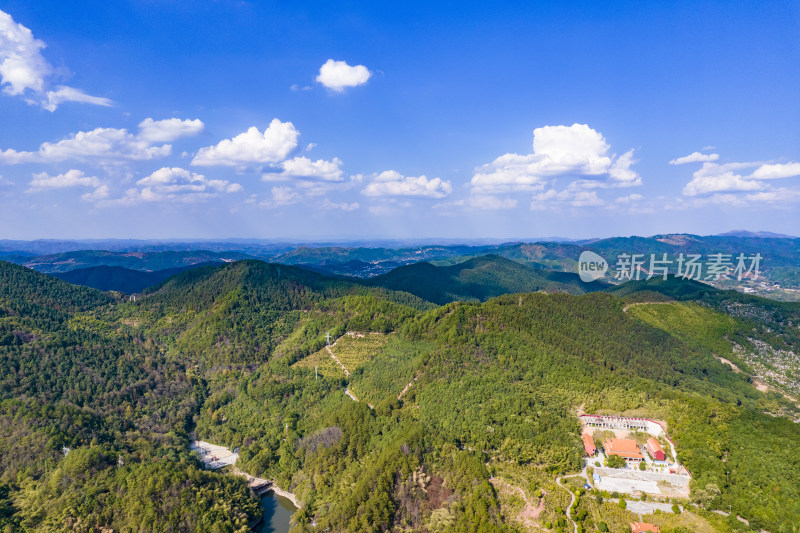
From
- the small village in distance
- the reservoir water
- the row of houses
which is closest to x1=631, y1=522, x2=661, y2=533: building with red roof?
the small village in distance

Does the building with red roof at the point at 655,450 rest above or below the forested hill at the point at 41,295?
below

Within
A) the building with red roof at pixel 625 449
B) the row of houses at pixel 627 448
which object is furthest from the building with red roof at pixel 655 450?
the building with red roof at pixel 625 449

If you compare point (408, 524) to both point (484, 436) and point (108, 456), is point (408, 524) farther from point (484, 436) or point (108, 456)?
point (108, 456)

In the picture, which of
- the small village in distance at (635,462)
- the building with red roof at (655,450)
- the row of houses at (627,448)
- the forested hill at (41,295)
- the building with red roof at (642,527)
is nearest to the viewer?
the building with red roof at (642,527)

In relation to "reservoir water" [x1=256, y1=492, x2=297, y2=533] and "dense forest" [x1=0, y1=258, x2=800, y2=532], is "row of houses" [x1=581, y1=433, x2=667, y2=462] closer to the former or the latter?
"dense forest" [x1=0, y1=258, x2=800, y2=532]

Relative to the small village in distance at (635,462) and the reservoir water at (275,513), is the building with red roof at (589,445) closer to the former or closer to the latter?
the small village in distance at (635,462)

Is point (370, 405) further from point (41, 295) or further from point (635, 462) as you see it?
point (41, 295)
